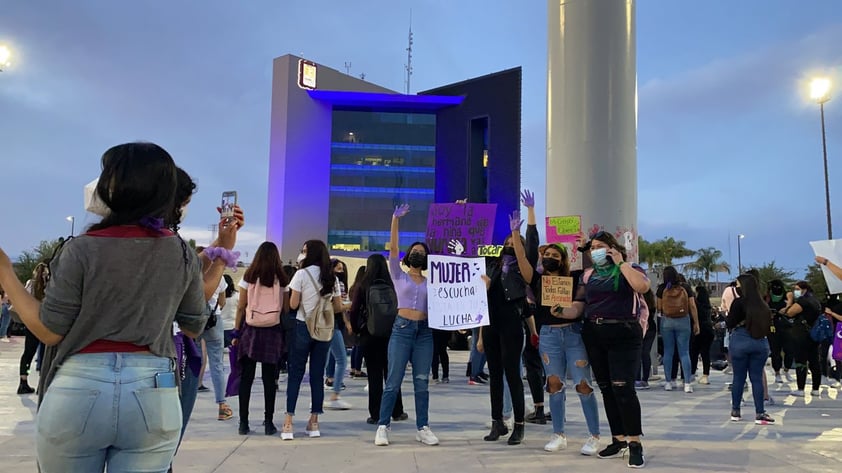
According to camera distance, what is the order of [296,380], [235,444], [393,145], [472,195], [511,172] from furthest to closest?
[393,145] < [472,195] < [511,172] < [296,380] < [235,444]

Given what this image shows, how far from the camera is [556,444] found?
561cm

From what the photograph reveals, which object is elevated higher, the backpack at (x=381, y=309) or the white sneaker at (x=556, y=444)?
the backpack at (x=381, y=309)

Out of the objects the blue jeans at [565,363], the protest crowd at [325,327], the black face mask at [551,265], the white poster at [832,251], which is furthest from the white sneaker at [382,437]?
the white poster at [832,251]

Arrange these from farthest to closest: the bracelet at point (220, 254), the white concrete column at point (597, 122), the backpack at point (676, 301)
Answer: the white concrete column at point (597, 122), the backpack at point (676, 301), the bracelet at point (220, 254)

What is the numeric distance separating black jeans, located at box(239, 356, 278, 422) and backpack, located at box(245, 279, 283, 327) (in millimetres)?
407

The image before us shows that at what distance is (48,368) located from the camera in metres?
1.99

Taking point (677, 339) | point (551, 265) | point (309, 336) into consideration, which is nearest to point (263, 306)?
point (309, 336)

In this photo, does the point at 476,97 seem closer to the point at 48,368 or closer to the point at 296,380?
the point at 296,380

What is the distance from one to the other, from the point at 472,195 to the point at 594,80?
3525cm

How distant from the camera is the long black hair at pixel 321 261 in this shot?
6379 mm

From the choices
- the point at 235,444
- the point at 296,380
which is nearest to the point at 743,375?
the point at 296,380

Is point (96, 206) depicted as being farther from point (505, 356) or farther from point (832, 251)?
point (832, 251)

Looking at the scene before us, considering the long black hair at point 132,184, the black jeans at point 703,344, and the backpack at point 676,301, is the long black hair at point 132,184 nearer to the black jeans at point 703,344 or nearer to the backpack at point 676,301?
the backpack at point 676,301

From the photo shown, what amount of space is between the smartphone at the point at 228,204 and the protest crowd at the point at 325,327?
0.12ft
